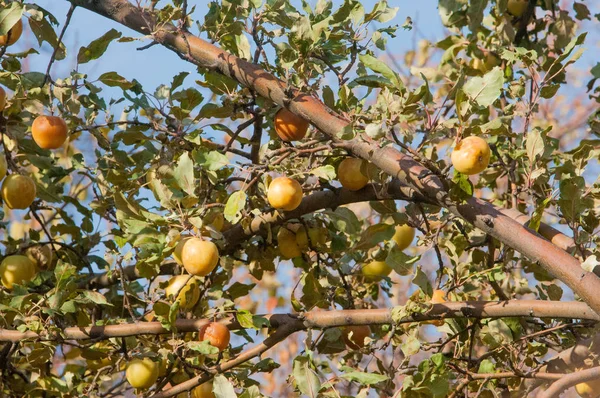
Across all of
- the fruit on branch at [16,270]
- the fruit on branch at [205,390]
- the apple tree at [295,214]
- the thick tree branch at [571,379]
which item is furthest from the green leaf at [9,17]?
the thick tree branch at [571,379]

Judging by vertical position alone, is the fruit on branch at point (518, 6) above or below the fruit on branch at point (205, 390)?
above

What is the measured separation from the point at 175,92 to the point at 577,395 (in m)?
1.45

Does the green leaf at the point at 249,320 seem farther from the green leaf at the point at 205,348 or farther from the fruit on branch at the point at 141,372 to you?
the fruit on branch at the point at 141,372

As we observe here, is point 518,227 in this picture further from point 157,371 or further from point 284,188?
point 157,371

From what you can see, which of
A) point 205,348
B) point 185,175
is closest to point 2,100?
point 185,175

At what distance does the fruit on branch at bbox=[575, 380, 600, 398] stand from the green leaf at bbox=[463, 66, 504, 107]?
2.88 feet

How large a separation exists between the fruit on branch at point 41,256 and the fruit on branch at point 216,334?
88 cm

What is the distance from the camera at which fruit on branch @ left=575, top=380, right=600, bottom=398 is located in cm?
216

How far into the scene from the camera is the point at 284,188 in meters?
1.97

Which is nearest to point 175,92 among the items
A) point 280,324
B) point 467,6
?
point 280,324

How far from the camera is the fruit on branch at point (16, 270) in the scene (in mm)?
2588

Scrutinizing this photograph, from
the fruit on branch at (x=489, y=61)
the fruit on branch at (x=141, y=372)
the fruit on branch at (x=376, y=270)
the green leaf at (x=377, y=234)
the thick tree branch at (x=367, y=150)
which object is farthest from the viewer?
the fruit on branch at (x=489, y=61)

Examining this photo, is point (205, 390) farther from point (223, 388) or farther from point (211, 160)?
point (211, 160)

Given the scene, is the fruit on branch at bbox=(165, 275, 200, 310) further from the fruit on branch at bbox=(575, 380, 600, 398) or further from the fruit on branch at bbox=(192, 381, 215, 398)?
the fruit on branch at bbox=(575, 380, 600, 398)
